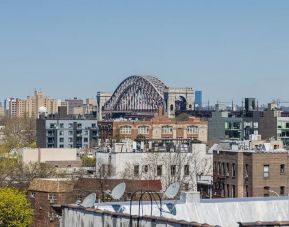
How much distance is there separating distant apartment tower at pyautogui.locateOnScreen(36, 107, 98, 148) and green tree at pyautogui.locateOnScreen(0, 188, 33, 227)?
364 ft

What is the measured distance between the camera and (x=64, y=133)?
621ft

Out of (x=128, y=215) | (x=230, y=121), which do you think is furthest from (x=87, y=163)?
(x=128, y=215)

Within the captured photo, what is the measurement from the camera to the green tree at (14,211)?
71.5 meters

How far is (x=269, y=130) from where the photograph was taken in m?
168

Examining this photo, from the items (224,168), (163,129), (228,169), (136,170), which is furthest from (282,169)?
(163,129)

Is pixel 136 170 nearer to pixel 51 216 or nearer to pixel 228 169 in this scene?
pixel 228 169

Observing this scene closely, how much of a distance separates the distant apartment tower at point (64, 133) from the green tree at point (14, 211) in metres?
111

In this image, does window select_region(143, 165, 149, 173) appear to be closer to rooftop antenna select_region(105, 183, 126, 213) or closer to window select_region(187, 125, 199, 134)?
rooftop antenna select_region(105, 183, 126, 213)

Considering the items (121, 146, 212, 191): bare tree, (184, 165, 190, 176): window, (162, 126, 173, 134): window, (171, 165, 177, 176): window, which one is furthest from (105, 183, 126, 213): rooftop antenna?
(162, 126, 173, 134): window

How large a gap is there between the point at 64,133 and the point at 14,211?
385 ft

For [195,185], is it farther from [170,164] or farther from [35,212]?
[35,212]

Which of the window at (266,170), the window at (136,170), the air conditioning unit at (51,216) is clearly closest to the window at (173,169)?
the window at (136,170)

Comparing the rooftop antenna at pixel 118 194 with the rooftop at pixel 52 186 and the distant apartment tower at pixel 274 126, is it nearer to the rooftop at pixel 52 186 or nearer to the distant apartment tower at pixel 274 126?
the rooftop at pixel 52 186

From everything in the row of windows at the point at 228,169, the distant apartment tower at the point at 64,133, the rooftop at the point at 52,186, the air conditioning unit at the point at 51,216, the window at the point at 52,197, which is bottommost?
the air conditioning unit at the point at 51,216
